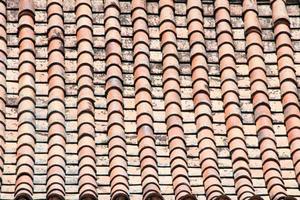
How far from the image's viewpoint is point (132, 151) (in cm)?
2145

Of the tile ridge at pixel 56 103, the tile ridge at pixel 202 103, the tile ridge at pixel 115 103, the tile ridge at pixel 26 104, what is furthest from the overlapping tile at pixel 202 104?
the tile ridge at pixel 26 104

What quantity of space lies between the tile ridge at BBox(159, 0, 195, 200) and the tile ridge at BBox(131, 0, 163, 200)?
0.65 feet

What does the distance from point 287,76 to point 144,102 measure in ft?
6.08

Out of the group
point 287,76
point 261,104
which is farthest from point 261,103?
point 287,76

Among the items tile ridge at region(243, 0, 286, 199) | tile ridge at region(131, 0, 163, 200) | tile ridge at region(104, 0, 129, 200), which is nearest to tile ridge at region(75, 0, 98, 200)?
tile ridge at region(104, 0, 129, 200)

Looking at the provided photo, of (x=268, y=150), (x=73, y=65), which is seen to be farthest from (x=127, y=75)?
(x=268, y=150)

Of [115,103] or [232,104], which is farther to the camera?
[232,104]

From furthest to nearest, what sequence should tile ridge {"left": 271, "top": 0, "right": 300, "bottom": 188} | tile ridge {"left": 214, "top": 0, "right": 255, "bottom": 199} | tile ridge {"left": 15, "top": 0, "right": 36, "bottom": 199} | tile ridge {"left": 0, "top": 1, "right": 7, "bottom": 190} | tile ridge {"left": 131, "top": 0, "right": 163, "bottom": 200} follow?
1. tile ridge {"left": 271, "top": 0, "right": 300, "bottom": 188}
2. tile ridge {"left": 0, "top": 1, "right": 7, "bottom": 190}
3. tile ridge {"left": 214, "top": 0, "right": 255, "bottom": 199}
4. tile ridge {"left": 131, "top": 0, "right": 163, "bottom": 200}
5. tile ridge {"left": 15, "top": 0, "right": 36, "bottom": 199}

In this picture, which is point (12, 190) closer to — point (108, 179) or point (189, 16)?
point (108, 179)

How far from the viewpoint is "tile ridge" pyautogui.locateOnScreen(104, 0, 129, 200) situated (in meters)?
21.0

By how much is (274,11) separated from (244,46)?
707 mm

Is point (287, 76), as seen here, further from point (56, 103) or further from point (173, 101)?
point (56, 103)

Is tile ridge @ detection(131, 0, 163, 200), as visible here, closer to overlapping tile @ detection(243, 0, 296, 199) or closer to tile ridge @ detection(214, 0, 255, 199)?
tile ridge @ detection(214, 0, 255, 199)

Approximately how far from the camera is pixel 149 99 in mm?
22078
